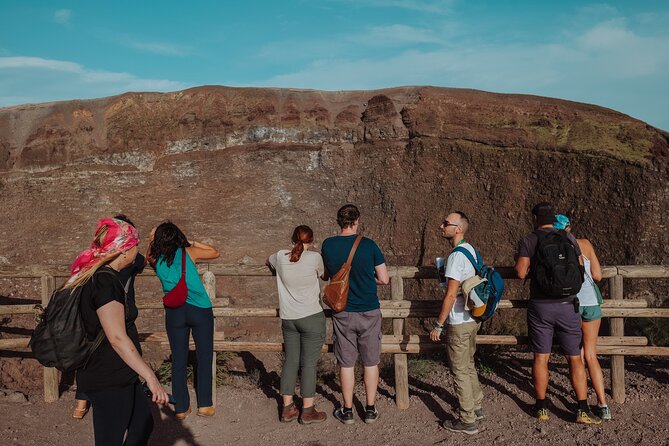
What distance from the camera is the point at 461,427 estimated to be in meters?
5.60

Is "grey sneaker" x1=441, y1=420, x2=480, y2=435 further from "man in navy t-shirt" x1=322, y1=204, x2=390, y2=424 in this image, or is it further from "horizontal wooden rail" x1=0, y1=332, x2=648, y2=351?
"horizontal wooden rail" x1=0, y1=332, x2=648, y2=351

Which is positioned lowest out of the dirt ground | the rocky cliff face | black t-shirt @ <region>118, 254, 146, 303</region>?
the dirt ground

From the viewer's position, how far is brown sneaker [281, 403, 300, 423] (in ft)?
19.3

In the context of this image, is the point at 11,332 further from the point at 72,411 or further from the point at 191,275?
the point at 191,275

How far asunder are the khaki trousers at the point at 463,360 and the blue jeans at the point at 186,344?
225 cm

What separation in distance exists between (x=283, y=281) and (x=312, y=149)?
8459mm

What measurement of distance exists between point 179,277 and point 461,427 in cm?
291

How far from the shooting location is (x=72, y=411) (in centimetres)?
641

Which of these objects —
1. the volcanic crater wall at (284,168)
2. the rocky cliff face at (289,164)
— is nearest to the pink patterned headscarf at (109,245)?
the volcanic crater wall at (284,168)

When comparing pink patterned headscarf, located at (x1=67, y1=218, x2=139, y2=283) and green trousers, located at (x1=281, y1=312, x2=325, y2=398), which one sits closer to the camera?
pink patterned headscarf, located at (x1=67, y1=218, x2=139, y2=283)

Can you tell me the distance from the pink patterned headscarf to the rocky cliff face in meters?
9.05

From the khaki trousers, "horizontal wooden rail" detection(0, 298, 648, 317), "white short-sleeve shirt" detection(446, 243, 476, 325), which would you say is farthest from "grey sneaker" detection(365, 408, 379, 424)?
"white short-sleeve shirt" detection(446, 243, 476, 325)

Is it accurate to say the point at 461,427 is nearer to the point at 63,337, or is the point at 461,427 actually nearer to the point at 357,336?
the point at 357,336

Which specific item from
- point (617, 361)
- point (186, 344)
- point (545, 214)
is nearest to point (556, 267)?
point (545, 214)
